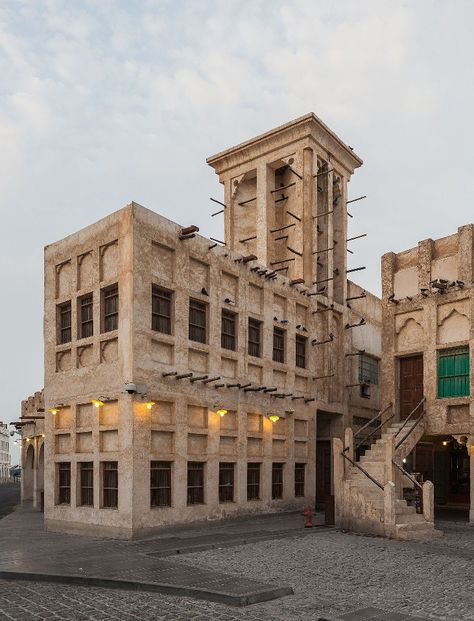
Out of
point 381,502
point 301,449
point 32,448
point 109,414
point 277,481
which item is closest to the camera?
point 381,502

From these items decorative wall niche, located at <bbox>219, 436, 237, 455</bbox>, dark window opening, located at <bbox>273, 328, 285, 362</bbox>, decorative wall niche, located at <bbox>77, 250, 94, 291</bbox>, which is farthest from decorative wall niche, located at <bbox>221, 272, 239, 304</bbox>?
decorative wall niche, located at <bbox>219, 436, 237, 455</bbox>

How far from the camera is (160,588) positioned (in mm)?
11289

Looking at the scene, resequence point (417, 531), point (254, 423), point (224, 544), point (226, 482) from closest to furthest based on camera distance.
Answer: point (224, 544), point (417, 531), point (226, 482), point (254, 423)

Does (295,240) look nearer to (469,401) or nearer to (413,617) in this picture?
(469,401)

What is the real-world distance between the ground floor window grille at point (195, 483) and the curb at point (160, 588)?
336 inches

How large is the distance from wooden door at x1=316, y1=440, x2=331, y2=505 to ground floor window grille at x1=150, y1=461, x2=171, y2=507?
11.2 m

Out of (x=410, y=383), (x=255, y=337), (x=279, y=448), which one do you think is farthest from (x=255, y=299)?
(x=410, y=383)

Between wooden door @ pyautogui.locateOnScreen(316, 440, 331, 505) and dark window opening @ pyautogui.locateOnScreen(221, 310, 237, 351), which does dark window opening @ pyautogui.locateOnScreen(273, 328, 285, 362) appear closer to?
dark window opening @ pyautogui.locateOnScreen(221, 310, 237, 351)

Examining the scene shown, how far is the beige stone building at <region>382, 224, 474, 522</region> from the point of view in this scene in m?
23.4

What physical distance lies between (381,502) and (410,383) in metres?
7.25

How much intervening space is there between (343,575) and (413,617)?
337 cm

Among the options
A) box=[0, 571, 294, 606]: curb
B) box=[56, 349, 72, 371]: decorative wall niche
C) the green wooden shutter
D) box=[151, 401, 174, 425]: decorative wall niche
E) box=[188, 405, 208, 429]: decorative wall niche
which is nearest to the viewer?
box=[0, 571, 294, 606]: curb

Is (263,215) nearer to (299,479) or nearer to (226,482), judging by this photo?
(299,479)

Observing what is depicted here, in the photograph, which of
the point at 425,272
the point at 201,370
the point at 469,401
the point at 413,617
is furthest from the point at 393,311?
the point at 413,617
